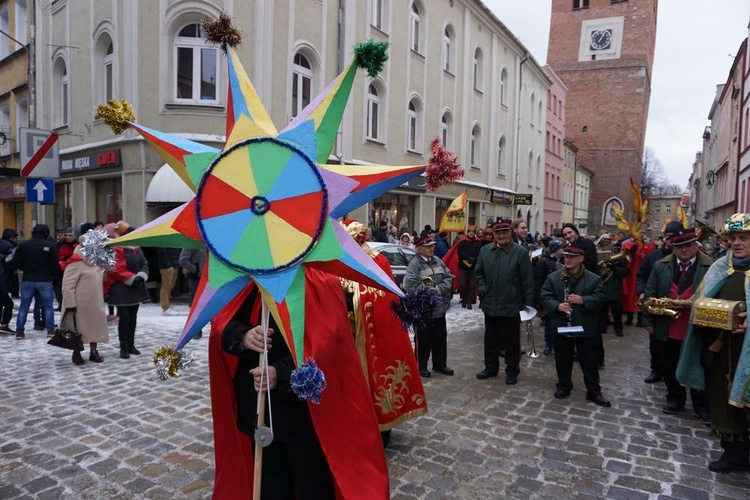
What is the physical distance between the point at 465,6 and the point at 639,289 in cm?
1934

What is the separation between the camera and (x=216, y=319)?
2758 mm

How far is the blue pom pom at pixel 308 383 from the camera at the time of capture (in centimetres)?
222

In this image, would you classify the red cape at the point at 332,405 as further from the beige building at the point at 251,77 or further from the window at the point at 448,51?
the window at the point at 448,51

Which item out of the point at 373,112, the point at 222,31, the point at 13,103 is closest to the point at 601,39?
the point at 373,112

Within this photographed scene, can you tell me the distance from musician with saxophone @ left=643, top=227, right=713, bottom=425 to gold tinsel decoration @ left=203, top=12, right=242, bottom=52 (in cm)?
482

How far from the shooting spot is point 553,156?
39.7 meters

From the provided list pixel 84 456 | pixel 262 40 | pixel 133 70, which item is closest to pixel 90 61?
pixel 133 70

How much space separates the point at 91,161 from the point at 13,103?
27.0 ft

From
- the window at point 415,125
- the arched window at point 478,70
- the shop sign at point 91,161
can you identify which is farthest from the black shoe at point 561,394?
the arched window at point 478,70

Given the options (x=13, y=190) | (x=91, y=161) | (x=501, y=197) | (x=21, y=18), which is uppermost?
(x=21, y=18)

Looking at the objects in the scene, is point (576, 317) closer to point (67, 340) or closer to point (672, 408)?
point (672, 408)

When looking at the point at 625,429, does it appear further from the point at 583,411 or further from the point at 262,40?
the point at 262,40

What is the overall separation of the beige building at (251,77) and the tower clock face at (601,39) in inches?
1274

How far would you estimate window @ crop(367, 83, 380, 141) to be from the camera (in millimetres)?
17734
